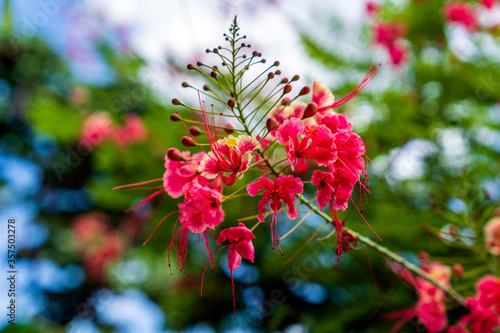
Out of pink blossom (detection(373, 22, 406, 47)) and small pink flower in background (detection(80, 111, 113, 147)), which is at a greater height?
pink blossom (detection(373, 22, 406, 47))

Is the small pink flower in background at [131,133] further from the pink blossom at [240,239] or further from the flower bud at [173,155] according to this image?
the pink blossom at [240,239]

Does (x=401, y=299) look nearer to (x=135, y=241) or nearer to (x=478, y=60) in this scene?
(x=478, y=60)

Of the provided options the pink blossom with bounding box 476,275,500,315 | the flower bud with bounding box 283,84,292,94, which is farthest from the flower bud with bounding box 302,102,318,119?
the pink blossom with bounding box 476,275,500,315

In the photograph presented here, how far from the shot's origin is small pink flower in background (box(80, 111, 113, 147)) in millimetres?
3543

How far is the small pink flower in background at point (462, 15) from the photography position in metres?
3.28

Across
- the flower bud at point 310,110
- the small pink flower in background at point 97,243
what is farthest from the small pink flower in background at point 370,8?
the small pink flower in background at point 97,243

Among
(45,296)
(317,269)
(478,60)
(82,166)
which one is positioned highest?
(82,166)

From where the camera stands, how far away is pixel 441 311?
64.0 inches

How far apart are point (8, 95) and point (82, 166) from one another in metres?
2.12

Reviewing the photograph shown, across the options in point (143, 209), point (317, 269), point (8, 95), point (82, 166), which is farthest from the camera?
point (8, 95)

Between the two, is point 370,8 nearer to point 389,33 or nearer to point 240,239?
point 389,33

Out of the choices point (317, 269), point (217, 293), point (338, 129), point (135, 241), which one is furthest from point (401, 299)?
point (135, 241)

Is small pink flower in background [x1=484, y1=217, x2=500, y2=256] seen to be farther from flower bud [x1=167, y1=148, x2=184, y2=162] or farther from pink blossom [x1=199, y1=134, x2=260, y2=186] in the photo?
flower bud [x1=167, y1=148, x2=184, y2=162]

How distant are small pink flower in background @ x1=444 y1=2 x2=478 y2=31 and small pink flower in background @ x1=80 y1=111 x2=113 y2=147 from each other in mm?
3298
